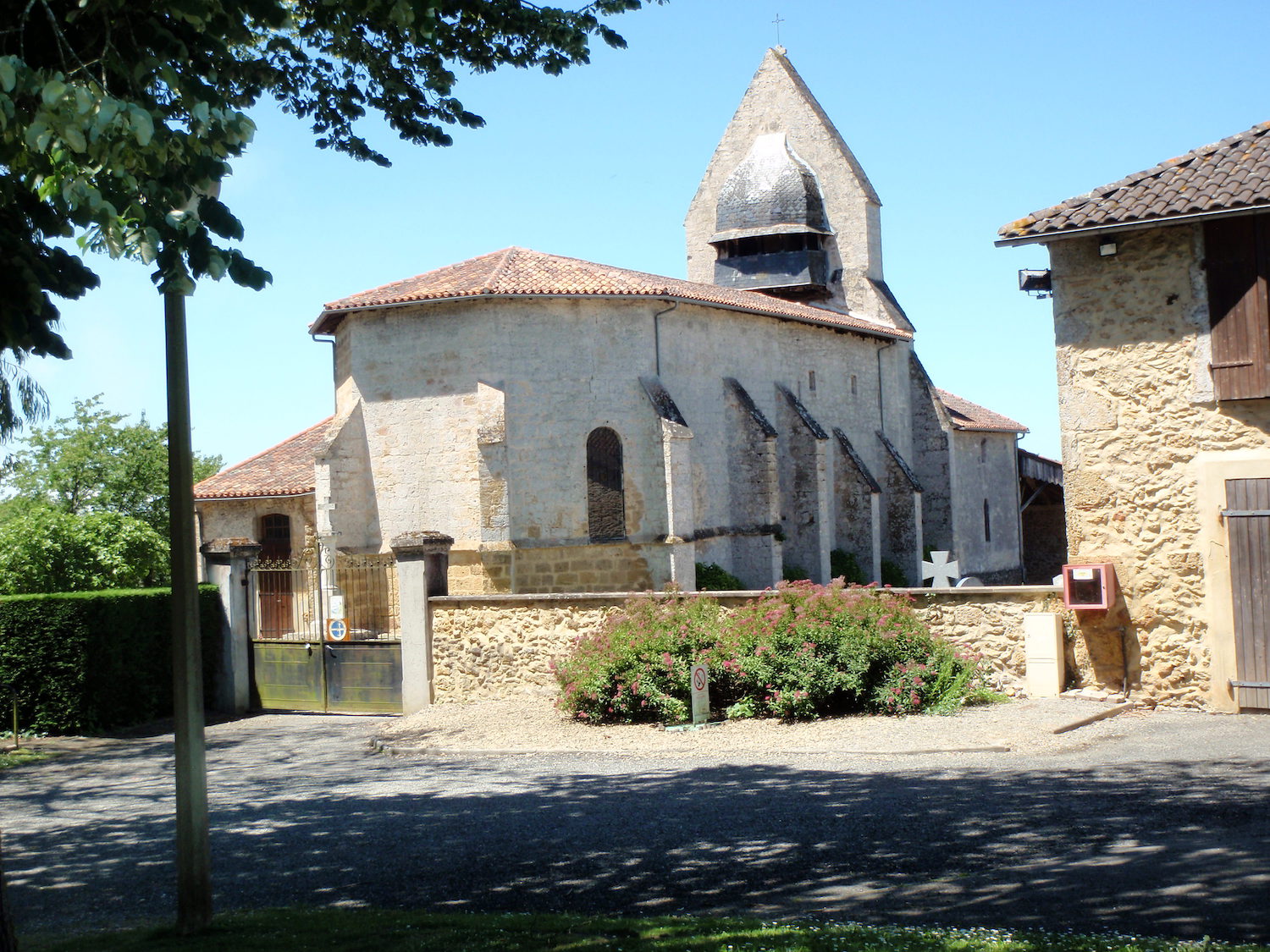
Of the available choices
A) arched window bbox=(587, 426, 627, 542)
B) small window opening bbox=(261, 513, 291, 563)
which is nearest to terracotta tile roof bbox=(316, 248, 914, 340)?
arched window bbox=(587, 426, 627, 542)

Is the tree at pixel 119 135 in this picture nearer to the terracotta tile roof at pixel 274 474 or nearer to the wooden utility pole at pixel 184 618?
the wooden utility pole at pixel 184 618

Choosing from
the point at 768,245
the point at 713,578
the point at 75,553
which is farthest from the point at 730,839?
the point at 768,245

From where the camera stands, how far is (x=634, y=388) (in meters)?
25.5

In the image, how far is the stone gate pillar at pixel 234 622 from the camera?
56.6 feet

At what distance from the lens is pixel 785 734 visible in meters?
11.9

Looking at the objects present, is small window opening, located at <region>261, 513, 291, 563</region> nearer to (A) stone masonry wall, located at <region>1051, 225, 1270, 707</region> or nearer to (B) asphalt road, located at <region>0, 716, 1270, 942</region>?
(B) asphalt road, located at <region>0, 716, 1270, 942</region>

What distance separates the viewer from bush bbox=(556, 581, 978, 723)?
40.4 feet

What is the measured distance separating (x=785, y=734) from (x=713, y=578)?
48.2ft

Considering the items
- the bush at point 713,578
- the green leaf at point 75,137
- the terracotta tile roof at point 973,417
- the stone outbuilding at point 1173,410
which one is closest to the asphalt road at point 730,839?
the stone outbuilding at point 1173,410

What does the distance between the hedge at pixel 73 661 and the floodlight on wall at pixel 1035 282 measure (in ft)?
40.1

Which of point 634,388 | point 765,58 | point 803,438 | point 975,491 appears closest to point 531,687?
point 634,388

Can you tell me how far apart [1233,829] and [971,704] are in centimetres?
527

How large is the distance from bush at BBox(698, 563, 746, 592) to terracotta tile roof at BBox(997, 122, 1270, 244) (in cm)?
1478

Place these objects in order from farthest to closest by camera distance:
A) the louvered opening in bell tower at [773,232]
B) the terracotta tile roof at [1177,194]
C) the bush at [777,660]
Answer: the louvered opening in bell tower at [773,232]
the bush at [777,660]
the terracotta tile roof at [1177,194]
